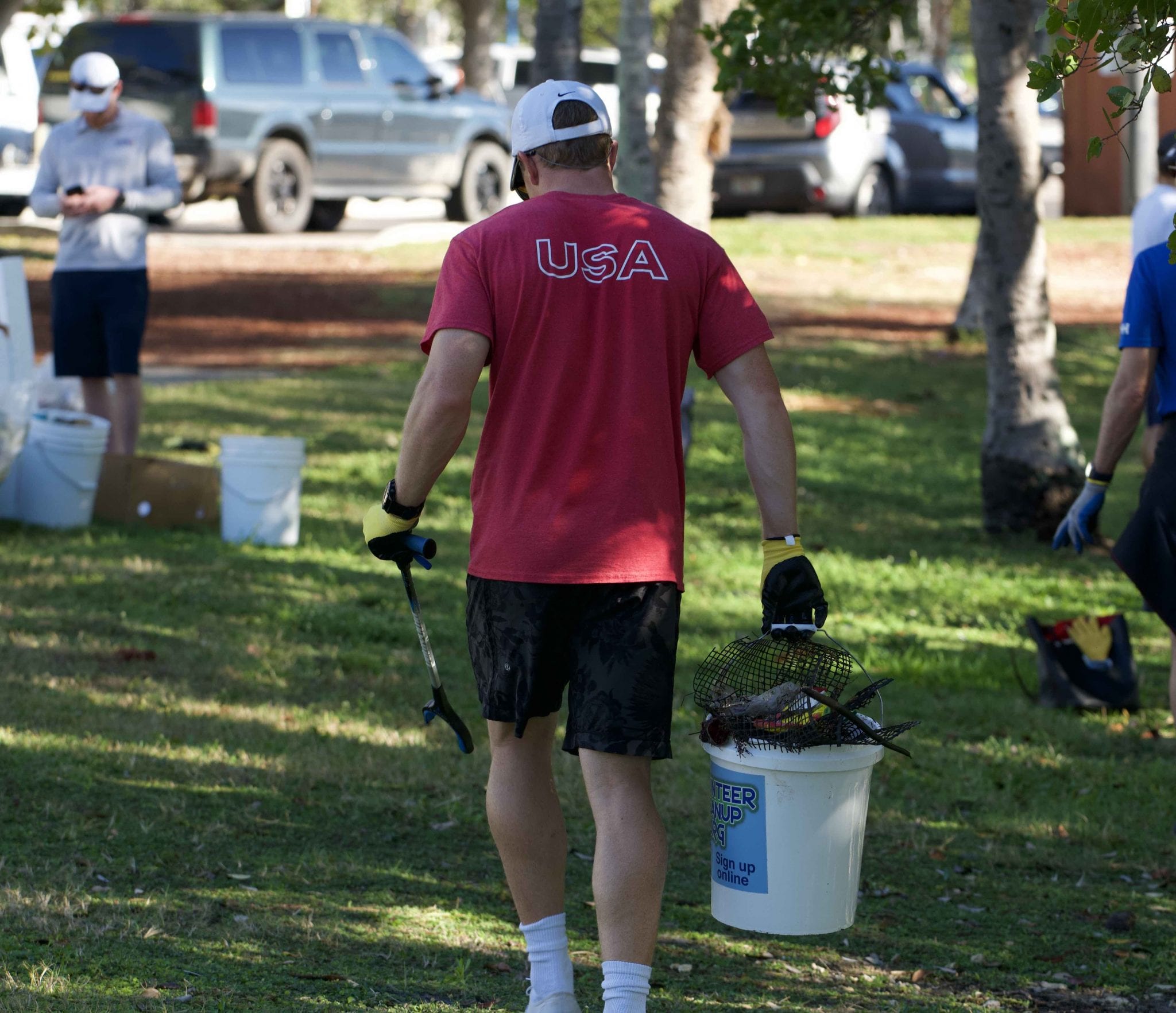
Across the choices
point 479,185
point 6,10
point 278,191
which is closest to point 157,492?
point 6,10

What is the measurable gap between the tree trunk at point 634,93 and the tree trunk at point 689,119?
126 centimetres

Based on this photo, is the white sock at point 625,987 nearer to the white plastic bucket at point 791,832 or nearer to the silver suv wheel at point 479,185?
the white plastic bucket at point 791,832

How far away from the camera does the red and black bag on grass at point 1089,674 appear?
6367mm

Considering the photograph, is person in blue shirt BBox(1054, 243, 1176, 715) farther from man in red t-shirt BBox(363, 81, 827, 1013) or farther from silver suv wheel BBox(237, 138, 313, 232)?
silver suv wheel BBox(237, 138, 313, 232)

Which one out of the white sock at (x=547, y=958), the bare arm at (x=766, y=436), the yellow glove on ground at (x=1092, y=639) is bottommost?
the yellow glove on ground at (x=1092, y=639)

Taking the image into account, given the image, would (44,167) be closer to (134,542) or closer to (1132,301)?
(134,542)

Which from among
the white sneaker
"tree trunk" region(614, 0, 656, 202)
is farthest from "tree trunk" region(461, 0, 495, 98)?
the white sneaker

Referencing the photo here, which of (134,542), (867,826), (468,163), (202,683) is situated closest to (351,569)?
(134,542)

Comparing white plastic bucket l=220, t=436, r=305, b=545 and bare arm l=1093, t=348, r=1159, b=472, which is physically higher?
bare arm l=1093, t=348, r=1159, b=472

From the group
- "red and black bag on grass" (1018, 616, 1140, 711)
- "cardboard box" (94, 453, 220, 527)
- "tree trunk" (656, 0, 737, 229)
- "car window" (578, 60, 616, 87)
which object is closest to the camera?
"red and black bag on grass" (1018, 616, 1140, 711)

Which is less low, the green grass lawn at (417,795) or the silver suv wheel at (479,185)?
the silver suv wheel at (479,185)

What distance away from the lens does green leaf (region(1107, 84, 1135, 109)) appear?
2883 mm

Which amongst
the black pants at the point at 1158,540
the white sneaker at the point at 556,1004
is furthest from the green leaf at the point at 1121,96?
the white sneaker at the point at 556,1004

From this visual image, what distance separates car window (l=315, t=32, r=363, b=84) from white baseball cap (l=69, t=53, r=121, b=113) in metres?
12.0
